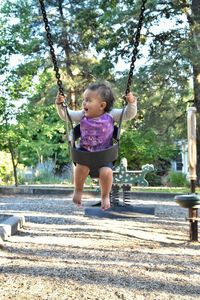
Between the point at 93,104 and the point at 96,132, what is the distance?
0.18 metres

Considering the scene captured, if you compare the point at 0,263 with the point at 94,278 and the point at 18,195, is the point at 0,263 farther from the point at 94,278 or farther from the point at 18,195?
the point at 18,195

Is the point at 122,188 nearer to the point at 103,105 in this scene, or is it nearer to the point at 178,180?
the point at 103,105

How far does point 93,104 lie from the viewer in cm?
343

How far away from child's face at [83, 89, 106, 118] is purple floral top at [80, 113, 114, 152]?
1.4 inches

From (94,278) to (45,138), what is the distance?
24035 mm

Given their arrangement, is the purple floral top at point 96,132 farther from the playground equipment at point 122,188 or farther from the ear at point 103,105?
the playground equipment at point 122,188

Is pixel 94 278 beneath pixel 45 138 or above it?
beneath

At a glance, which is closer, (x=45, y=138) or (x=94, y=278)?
(x=94, y=278)

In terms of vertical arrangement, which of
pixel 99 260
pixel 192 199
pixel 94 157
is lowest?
pixel 99 260

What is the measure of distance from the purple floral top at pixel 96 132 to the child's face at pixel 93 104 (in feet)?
0.12

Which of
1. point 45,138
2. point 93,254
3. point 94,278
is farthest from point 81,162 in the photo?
point 45,138

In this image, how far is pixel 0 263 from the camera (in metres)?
5.36

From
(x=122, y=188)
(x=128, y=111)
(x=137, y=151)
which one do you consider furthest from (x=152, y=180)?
(x=128, y=111)

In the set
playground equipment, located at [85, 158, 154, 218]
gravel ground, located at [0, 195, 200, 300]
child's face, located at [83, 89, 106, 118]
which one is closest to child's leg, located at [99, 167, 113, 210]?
child's face, located at [83, 89, 106, 118]
